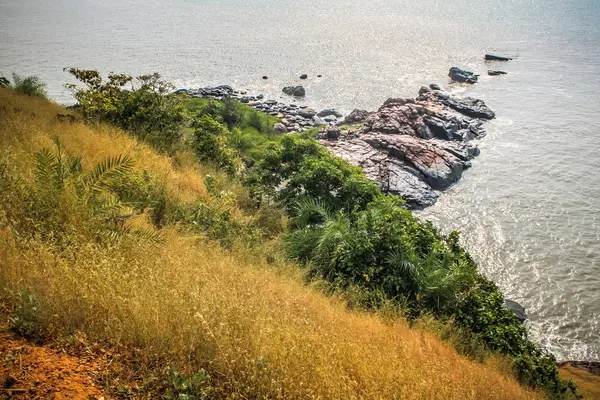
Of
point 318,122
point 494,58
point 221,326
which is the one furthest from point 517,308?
point 494,58

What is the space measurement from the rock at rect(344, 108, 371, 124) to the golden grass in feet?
102

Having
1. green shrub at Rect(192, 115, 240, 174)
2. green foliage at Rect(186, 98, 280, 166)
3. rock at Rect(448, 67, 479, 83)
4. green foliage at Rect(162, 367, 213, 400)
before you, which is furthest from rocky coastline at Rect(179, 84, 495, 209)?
green foliage at Rect(162, 367, 213, 400)

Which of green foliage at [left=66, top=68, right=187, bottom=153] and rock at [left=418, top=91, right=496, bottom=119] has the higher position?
green foliage at [left=66, top=68, right=187, bottom=153]

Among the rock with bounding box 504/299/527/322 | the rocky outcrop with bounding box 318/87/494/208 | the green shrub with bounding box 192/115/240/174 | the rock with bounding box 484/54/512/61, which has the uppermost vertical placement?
the rock with bounding box 484/54/512/61

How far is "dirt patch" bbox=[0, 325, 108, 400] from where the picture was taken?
11.8 feet

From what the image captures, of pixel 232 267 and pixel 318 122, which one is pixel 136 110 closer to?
pixel 232 267

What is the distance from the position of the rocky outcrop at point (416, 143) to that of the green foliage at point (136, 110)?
1284 cm

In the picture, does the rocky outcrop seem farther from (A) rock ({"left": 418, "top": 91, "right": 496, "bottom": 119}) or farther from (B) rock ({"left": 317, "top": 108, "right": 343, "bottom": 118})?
(B) rock ({"left": 317, "top": 108, "right": 343, "bottom": 118})

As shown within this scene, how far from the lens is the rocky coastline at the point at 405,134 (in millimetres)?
24844

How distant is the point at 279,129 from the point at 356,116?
7.69 meters

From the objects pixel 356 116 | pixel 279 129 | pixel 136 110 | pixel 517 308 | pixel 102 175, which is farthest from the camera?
pixel 356 116

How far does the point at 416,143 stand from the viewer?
2875 cm

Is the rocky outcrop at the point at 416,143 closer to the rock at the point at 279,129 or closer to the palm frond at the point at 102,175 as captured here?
the rock at the point at 279,129

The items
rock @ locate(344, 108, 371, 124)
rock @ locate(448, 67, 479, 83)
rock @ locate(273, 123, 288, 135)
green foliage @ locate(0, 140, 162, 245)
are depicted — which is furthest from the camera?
rock @ locate(448, 67, 479, 83)
